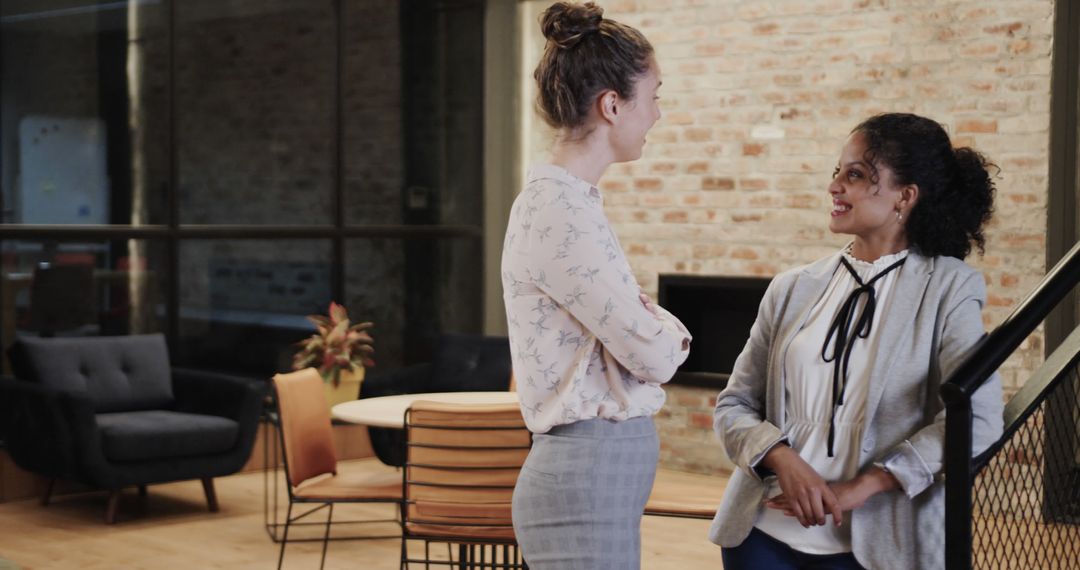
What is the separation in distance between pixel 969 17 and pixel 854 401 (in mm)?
4830

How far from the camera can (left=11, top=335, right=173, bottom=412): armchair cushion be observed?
22.1ft

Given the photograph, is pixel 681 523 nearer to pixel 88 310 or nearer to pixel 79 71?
pixel 88 310

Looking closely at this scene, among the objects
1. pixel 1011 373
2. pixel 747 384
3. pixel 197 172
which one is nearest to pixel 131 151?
pixel 197 172

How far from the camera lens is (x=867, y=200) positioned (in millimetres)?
2242

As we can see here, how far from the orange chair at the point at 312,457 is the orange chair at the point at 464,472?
0.66 meters

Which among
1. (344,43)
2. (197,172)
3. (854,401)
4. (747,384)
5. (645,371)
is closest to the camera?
(645,371)

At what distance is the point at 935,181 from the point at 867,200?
0.11 meters

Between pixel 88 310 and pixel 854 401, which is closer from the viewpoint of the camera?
pixel 854 401

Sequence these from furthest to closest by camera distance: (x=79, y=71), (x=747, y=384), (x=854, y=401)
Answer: (x=79, y=71), (x=747, y=384), (x=854, y=401)

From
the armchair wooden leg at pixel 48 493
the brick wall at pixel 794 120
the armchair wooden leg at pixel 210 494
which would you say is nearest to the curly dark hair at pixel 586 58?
the brick wall at pixel 794 120

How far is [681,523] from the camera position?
6.43 meters

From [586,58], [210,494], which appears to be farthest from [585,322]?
[210,494]

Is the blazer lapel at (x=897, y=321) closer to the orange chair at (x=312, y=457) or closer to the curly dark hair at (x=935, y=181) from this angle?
the curly dark hair at (x=935, y=181)

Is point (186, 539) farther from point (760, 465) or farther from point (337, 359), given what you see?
point (760, 465)
